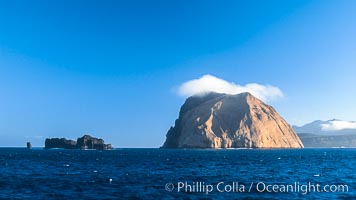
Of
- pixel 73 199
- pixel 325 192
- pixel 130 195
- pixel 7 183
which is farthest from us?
pixel 7 183

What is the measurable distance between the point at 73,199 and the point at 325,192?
29.1 metres

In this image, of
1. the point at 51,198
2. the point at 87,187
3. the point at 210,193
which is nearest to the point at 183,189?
the point at 210,193

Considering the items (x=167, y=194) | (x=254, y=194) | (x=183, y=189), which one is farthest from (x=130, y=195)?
(x=254, y=194)

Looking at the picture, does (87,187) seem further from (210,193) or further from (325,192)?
(325,192)

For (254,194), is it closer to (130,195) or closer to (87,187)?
(130,195)

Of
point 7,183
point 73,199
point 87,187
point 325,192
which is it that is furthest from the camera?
point 7,183

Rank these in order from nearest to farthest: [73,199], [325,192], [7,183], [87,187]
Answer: [73,199], [325,192], [87,187], [7,183]

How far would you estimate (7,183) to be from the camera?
49.3m

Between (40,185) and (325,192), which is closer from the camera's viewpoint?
(325,192)

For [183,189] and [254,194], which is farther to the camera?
[183,189]

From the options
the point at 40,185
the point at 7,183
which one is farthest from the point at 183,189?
the point at 7,183

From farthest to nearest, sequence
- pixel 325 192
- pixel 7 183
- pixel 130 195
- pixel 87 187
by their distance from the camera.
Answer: pixel 7 183, pixel 87 187, pixel 325 192, pixel 130 195

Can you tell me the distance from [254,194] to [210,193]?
5048 millimetres

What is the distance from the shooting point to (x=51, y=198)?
37.9 m
